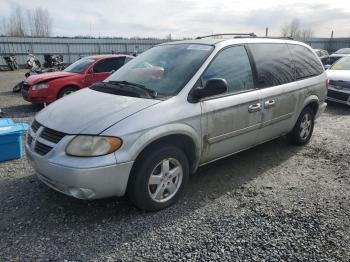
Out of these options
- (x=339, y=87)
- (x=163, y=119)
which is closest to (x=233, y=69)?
(x=163, y=119)

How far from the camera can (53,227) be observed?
3092 millimetres

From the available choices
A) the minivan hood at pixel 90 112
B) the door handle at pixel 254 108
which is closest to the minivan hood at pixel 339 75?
the door handle at pixel 254 108

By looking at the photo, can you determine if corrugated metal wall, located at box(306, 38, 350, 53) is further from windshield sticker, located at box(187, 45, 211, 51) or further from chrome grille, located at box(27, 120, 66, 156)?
chrome grille, located at box(27, 120, 66, 156)

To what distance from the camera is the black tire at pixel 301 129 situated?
207 inches

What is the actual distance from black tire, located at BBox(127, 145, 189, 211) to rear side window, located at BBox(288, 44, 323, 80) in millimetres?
2728

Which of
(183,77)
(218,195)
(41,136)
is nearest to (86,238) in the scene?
(41,136)

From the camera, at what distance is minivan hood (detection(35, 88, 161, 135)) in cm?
295

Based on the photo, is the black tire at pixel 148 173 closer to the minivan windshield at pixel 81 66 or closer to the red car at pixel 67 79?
the red car at pixel 67 79

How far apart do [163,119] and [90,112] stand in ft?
2.44

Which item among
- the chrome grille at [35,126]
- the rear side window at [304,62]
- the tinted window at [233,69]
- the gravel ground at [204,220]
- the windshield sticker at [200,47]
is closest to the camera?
the gravel ground at [204,220]

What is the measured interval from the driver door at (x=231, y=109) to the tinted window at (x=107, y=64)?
6.21 m

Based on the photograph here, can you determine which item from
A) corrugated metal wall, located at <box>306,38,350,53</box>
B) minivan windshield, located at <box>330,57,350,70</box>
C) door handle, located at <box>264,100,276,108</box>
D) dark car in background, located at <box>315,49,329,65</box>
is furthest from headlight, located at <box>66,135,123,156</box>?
corrugated metal wall, located at <box>306,38,350,53</box>

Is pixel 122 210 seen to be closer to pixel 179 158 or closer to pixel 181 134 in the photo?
pixel 179 158

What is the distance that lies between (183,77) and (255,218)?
1.72 metres
